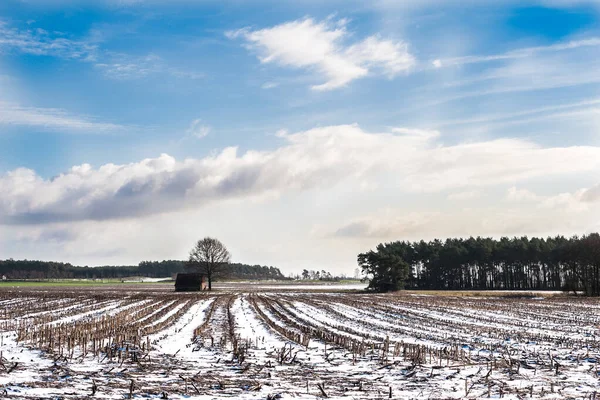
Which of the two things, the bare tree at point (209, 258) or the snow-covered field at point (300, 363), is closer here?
the snow-covered field at point (300, 363)

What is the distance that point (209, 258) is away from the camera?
10675cm

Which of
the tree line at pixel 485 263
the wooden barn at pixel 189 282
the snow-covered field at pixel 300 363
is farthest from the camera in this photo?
the tree line at pixel 485 263

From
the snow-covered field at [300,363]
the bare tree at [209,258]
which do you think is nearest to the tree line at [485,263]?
the bare tree at [209,258]

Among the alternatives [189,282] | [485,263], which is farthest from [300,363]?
[485,263]

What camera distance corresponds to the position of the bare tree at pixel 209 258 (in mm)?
106175

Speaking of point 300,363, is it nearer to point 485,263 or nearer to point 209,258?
point 209,258

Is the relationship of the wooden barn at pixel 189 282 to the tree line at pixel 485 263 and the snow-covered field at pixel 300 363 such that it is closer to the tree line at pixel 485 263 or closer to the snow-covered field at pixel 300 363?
the tree line at pixel 485 263

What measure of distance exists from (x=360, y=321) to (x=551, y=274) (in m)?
107

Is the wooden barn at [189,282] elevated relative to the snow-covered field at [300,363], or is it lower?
lower

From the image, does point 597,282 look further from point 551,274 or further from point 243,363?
point 243,363

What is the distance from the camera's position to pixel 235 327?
103ft

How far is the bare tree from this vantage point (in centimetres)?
10618

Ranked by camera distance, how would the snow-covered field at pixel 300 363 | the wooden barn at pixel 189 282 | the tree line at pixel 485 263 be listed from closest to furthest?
the snow-covered field at pixel 300 363
the wooden barn at pixel 189 282
the tree line at pixel 485 263

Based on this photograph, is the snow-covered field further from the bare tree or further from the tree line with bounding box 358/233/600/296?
the tree line with bounding box 358/233/600/296
